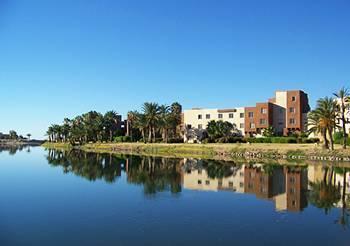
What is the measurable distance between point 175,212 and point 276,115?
86.4 m

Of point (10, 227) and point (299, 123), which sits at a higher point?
point (299, 123)

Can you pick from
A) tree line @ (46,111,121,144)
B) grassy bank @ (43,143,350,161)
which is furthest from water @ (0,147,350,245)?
tree line @ (46,111,121,144)

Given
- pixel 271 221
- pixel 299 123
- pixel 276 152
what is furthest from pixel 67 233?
pixel 299 123

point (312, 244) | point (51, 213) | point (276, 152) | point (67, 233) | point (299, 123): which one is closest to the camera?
point (312, 244)

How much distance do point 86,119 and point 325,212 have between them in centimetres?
12291

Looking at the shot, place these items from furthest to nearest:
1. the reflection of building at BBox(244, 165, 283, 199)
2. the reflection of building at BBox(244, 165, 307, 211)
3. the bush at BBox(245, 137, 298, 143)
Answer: the bush at BBox(245, 137, 298, 143) → the reflection of building at BBox(244, 165, 283, 199) → the reflection of building at BBox(244, 165, 307, 211)

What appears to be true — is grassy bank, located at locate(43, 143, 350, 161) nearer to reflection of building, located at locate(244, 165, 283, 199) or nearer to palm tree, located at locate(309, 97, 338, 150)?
palm tree, located at locate(309, 97, 338, 150)

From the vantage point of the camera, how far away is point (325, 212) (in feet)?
72.0

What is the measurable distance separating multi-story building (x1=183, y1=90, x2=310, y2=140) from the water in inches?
2531

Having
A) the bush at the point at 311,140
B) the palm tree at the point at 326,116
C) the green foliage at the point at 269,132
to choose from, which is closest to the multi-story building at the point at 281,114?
the green foliage at the point at 269,132

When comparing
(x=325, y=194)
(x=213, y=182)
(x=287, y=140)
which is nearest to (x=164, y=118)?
(x=287, y=140)

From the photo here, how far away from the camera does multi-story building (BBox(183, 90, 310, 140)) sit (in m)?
99.0

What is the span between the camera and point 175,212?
21.0m

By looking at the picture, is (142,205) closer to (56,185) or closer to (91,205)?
(91,205)
